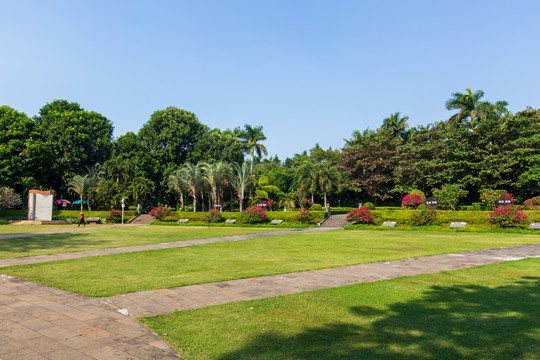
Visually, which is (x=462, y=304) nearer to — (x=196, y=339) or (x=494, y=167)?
(x=196, y=339)

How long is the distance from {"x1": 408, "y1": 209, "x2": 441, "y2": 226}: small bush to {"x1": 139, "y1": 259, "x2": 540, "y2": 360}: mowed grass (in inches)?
770

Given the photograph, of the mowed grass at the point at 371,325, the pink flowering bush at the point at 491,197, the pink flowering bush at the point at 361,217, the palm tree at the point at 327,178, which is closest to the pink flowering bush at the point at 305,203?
the palm tree at the point at 327,178

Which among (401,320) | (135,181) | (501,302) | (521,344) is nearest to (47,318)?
(401,320)

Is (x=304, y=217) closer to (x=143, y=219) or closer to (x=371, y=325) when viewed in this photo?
(x=143, y=219)

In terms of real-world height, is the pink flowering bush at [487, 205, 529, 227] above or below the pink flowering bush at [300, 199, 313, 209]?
below

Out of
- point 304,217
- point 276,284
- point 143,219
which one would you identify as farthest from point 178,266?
point 143,219

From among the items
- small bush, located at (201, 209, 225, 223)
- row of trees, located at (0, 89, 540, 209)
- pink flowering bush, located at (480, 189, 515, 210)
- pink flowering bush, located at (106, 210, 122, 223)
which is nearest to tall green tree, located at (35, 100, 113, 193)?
row of trees, located at (0, 89, 540, 209)

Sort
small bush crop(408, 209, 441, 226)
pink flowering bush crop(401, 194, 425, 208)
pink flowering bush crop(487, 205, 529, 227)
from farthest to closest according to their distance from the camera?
pink flowering bush crop(401, 194, 425, 208) < small bush crop(408, 209, 441, 226) < pink flowering bush crop(487, 205, 529, 227)

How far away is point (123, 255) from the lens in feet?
40.5

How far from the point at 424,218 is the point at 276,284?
21216 mm

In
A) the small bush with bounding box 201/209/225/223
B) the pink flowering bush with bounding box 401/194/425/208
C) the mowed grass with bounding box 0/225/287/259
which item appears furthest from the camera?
the small bush with bounding box 201/209/225/223

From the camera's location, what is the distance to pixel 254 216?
103 feet

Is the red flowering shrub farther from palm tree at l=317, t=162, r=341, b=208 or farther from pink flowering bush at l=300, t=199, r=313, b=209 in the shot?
palm tree at l=317, t=162, r=341, b=208

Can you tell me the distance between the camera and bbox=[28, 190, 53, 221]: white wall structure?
36250 millimetres
